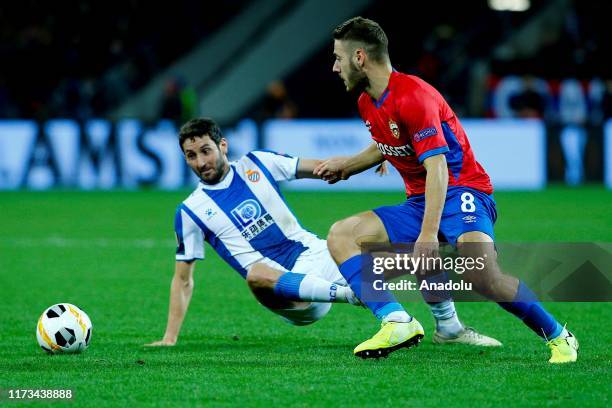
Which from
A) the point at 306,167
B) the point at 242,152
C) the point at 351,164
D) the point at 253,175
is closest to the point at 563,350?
the point at 351,164

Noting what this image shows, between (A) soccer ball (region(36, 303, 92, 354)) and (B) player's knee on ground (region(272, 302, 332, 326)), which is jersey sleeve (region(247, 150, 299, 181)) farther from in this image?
(A) soccer ball (region(36, 303, 92, 354))

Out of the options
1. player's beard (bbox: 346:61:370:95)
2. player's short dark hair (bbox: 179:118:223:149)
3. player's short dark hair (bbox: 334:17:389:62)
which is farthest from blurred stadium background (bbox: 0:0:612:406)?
player's short dark hair (bbox: 334:17:389:62)

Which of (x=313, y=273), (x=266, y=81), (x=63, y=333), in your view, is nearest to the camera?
(x=63, y=333)

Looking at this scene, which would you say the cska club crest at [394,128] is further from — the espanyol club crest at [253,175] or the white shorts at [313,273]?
the espanyol club crest at [253,175]

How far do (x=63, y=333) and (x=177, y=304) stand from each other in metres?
0.69

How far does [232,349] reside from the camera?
6406 mm

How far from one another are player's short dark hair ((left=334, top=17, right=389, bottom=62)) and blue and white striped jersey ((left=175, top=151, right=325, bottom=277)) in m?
1.30

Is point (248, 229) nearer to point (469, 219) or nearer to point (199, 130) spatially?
point (199, 130)

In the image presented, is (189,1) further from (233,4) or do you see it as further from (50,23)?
(50,23)

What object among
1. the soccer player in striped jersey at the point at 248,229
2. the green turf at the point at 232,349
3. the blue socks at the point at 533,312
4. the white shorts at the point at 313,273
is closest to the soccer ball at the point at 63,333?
the green turf at the point at 232,349

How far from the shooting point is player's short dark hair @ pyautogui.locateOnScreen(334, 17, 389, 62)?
18.7 ft

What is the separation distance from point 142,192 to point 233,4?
8.11 metres

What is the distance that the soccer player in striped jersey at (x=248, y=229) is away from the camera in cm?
661

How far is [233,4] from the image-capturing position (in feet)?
82.9
